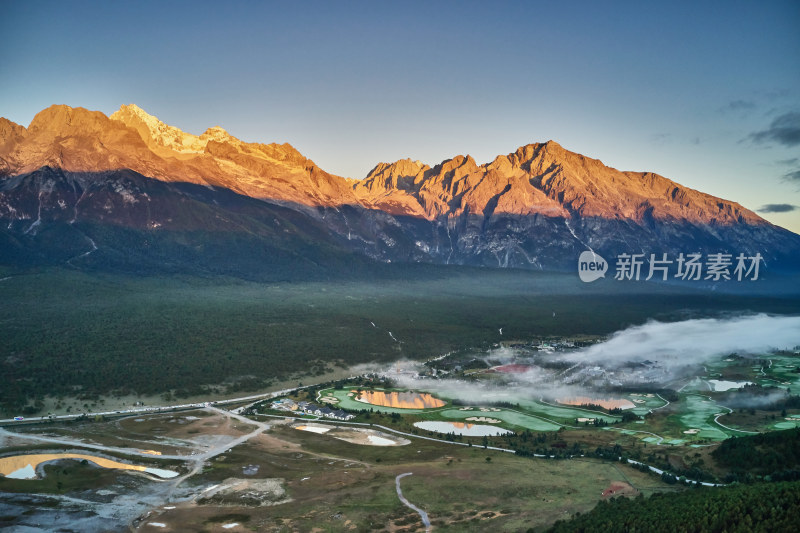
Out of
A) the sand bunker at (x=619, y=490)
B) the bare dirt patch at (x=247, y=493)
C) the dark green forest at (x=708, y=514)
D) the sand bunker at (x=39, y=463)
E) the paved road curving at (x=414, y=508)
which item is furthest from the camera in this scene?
the sand bunker at (x=39, y=463)

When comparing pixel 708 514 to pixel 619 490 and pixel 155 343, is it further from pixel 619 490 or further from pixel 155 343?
pixel 155 343

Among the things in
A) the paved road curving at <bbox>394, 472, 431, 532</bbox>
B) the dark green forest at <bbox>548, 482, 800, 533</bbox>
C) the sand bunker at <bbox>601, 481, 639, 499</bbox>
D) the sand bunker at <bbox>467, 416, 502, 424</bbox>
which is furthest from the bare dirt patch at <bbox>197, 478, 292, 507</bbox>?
the sand bunker at <bbox>467, 416, 502, 424</bbox>

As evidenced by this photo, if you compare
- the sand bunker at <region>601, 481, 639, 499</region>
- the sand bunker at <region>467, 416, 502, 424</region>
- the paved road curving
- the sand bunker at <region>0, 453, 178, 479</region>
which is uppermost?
the sand bunker at <region>601, 481, 639, 499</region>

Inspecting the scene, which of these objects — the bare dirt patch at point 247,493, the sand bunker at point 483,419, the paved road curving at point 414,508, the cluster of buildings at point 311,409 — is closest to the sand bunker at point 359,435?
the cluster of buildings at point 311,409

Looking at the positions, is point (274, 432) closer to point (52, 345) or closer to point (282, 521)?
point (282, 521)

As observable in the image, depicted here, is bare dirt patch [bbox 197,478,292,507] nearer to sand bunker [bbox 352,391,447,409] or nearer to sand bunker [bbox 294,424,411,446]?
sand bunker [bbox 294,424,411,446]

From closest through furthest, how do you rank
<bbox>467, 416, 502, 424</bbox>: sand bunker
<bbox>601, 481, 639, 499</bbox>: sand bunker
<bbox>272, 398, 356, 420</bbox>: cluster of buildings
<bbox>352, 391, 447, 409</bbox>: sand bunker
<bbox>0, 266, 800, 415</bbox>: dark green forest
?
<bbox>601, 481, 639, 499</bbox>: sand bunker
<bbox>467, 416, 502, 424</bbox>: sand bunker
<bbox>272, 398, 356, 420</bbox>: cluster of buildings
<bbox>0, 266, 800, 415</bbox>: dark green forest
<bbox>352, 391, 447, 409</bbox>: sand bunker

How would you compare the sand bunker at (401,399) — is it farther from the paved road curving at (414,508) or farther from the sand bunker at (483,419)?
the paved road curving at (414,508)

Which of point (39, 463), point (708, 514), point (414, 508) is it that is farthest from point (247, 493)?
point (708, 514)

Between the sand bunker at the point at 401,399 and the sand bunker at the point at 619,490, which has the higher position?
the sand bunker at the point at 619,490
